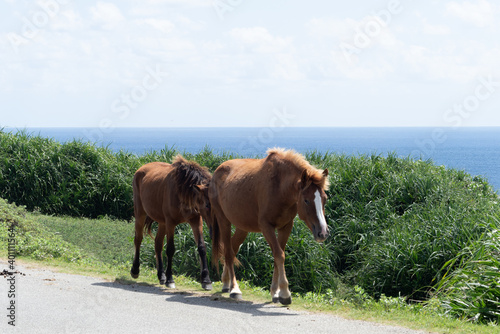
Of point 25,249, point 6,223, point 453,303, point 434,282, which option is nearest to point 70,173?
point 6,223

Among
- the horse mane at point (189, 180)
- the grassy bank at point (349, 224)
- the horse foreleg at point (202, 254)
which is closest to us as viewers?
the horse foreleg at point (202, 254)

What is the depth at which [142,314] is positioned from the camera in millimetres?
6910

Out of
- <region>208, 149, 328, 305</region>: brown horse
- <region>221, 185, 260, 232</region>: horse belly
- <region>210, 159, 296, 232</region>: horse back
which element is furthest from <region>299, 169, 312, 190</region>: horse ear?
<region>221, 185, 260, 232</region>: horse belly

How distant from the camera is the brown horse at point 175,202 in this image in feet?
30.4

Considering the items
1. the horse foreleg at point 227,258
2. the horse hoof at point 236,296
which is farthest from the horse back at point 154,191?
the horse hoof at point 236,296

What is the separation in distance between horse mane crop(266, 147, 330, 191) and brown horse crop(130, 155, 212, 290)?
5.75 ft

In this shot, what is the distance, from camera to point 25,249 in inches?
444

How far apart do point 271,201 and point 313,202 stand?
835 millimetres

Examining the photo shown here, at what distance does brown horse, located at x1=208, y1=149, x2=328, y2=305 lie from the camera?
7.18 metres

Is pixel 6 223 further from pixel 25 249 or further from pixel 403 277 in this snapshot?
pixel 403 277

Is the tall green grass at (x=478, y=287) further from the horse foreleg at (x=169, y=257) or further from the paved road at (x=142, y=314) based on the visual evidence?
the horse foreleg at (x=169, y=257)

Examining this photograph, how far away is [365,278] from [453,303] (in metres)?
3.29

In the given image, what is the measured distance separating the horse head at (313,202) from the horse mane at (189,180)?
2.49 meters

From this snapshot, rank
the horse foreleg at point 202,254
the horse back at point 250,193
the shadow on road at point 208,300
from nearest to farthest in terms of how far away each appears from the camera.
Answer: the shadow on road at point 208,300, the horse back at point 250,193, the horse foreleg at point 202,254
